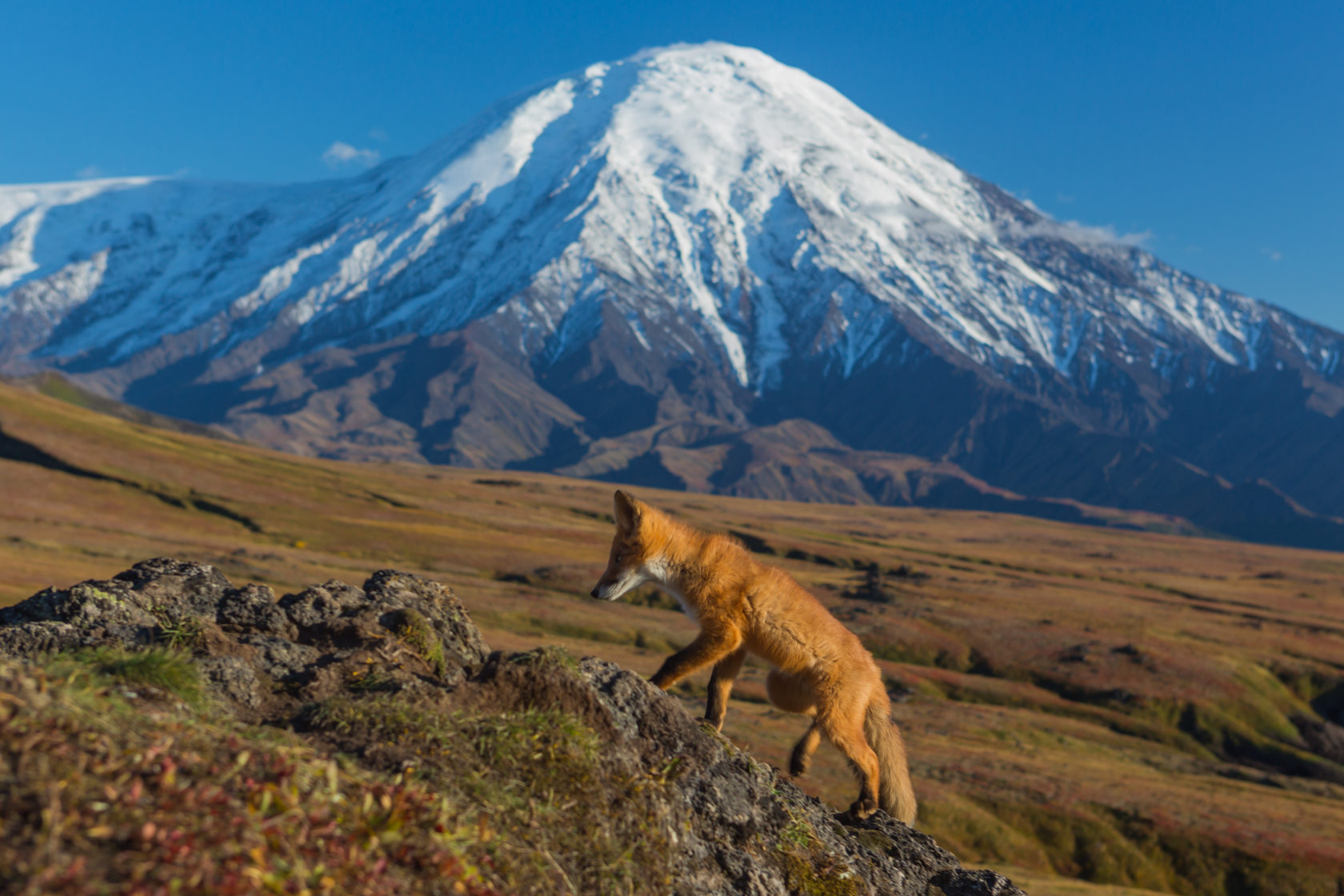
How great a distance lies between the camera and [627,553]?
7.54 meters

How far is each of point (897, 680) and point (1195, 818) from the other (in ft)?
71.5

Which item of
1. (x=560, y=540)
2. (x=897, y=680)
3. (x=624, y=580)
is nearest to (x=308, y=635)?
(x=624, y=580)

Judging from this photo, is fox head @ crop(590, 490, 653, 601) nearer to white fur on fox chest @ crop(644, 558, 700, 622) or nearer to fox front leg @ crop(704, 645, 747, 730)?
white fur on fox chest @ crop(644, 558, 700, 622)

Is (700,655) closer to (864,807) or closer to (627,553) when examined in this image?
(627,553)

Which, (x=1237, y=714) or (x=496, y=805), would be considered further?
(x=1237, y=714)

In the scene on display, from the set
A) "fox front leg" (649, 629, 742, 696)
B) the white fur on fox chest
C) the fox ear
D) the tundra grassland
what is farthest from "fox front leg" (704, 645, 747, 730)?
the fox ear

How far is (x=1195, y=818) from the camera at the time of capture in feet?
103

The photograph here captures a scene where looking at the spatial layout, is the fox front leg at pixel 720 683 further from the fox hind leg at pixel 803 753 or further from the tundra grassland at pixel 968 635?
the tundra grassland at pixel 968 635

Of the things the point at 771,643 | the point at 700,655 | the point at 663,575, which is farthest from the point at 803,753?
the point at 663,575

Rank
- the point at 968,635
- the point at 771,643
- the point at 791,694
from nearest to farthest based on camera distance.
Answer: the point at 771,643
the point at 791,694
the point at 968,635

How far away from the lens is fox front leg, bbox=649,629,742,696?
6.93m

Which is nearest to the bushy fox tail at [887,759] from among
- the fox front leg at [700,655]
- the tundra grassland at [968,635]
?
the tundra grassland at [968,635]

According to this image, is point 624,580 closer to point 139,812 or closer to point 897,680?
point 139,812

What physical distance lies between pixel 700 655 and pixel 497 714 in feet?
7.13
